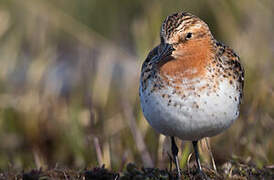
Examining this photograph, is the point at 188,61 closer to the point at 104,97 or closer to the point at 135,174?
the point at 135,174

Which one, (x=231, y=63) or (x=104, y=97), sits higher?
(x=104, y=97)

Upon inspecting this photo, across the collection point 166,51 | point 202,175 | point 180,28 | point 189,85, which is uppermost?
point 180,28

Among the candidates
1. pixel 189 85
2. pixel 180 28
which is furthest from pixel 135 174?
pixel 180 28

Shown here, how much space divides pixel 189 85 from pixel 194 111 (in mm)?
224

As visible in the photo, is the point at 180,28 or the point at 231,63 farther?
the point at 231,63

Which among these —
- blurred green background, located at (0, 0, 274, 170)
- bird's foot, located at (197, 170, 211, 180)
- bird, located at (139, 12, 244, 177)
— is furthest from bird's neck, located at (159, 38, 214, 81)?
blurred green background, located at (0, 0, 274, 170)

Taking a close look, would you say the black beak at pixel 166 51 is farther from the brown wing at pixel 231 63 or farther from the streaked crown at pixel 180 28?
the brown wing at pixel 231 63

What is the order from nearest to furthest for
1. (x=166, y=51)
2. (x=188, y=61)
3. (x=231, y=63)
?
(x=166, y=51) < (x=188, y=61) < (x=231, y=63)

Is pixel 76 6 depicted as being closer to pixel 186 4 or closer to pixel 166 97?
pixel 186 4

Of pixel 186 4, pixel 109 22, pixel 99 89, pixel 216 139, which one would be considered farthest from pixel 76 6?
pixel 216 139

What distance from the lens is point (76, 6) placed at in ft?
33.1

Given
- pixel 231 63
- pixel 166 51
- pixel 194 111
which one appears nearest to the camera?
pixel 194 111

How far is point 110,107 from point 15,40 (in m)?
1.88

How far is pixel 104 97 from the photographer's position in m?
7.70
